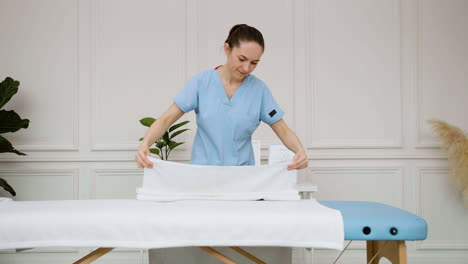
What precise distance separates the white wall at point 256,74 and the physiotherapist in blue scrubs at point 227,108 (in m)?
1.35

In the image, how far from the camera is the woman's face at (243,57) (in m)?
1.67

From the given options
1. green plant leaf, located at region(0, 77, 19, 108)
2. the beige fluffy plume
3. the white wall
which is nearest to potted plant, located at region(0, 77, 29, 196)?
green plant leaf, located at region(0, 77, 19, 108)

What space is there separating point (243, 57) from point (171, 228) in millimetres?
708

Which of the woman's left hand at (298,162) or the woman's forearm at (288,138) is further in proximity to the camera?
the woman's forearm at (288,138)

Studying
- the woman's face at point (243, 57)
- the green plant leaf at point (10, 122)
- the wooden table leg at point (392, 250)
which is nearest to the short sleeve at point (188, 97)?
the woman's face at point (243, 57)

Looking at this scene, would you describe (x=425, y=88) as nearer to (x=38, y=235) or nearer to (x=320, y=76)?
(x=320, y=76)

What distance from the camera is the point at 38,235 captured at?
50.7 inches

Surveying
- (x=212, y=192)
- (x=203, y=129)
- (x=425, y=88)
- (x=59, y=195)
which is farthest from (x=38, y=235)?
(x=425, y=88)

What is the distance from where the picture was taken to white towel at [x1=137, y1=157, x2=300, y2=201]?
156 cm

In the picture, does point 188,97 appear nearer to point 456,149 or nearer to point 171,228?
point 171,228

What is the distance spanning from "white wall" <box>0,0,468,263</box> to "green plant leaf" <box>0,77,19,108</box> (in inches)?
12.7

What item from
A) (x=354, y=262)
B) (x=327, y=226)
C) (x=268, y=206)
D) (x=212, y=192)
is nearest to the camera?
(x=327, y=226)

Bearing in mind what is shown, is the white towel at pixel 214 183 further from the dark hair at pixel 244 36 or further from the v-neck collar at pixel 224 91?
the dark hair at pixel 244 36

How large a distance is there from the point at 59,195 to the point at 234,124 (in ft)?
6.26
